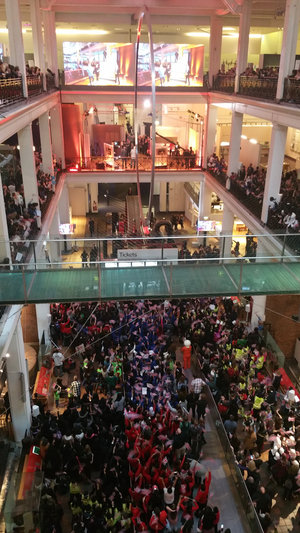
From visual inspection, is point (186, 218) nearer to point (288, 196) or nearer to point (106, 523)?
point (288, 196)

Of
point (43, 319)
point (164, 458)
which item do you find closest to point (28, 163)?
point (43, 319)

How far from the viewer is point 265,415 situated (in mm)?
13070

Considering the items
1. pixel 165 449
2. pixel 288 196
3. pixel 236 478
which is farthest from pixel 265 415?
pixel 288 196

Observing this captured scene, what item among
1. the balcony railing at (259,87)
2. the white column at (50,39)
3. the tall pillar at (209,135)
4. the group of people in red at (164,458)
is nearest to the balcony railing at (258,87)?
the balcony railing at (259,87)

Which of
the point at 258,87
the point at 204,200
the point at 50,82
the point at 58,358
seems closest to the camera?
the point at 58,358

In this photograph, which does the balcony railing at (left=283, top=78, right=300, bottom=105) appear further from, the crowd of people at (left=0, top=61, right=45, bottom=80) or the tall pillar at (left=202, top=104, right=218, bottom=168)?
the tall pillar at (left=202, top=104, right=218, bottom=168)

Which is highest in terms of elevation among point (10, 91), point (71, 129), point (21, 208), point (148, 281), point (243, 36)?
point (243, 36)

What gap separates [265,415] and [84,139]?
75.1 ft

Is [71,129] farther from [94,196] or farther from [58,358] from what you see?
[58,358]

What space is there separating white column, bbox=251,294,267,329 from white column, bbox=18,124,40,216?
9.57 metres

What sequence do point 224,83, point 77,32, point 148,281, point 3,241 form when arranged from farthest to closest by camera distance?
point 77,32 → point 224,83 → point 3,241 → point 148,281

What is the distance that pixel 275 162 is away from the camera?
17.1m

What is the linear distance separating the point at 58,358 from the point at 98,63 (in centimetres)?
1861

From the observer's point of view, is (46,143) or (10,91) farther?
(46,143)
